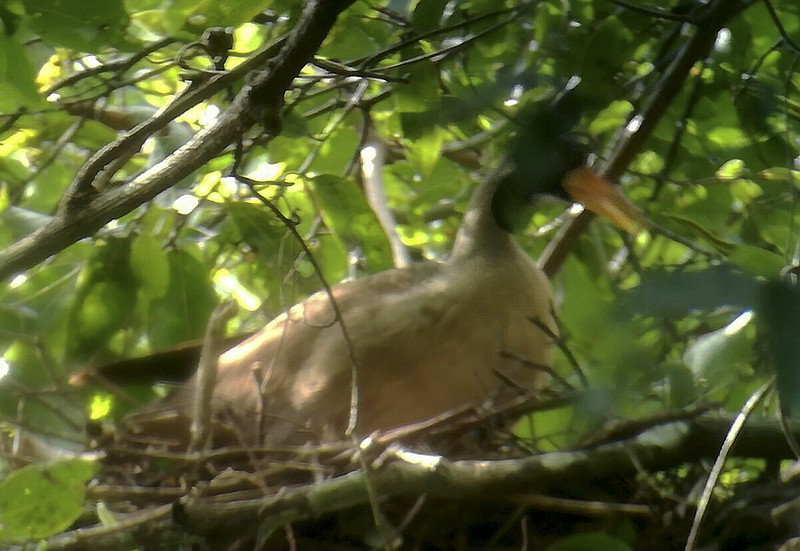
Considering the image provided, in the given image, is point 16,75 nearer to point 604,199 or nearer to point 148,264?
point 148,264

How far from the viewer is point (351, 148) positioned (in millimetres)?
2193

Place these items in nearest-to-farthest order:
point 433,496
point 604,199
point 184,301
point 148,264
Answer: point 433,496
point 148,264
point 184,301
point 604,199

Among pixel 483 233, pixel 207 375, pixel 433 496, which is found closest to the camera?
→ pixel 433 496

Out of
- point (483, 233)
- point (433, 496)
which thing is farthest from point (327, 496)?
point (483, 233)

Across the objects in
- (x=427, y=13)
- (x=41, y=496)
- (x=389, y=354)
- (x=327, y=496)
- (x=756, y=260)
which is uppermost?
(x=427, y=13)

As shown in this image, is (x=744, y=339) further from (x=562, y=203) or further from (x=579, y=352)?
(x=562, y=203)

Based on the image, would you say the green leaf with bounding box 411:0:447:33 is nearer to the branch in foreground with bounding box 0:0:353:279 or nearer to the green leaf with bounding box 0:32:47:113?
the branch in foreground with bounding box 0:0:353:279

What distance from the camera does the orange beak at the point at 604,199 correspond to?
2.11m

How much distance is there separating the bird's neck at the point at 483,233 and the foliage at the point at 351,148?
80mm

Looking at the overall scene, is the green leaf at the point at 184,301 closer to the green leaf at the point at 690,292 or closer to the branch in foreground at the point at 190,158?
the branch in foreground at the point at 190,158

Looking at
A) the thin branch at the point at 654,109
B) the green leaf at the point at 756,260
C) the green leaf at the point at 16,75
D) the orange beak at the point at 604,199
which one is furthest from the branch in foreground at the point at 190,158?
the orange beak at the point at 604,199

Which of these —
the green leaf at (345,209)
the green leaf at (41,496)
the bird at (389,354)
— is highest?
the green leaf at (345,209)

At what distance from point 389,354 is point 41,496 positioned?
85cm

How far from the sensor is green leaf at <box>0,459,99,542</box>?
53.5 inches
